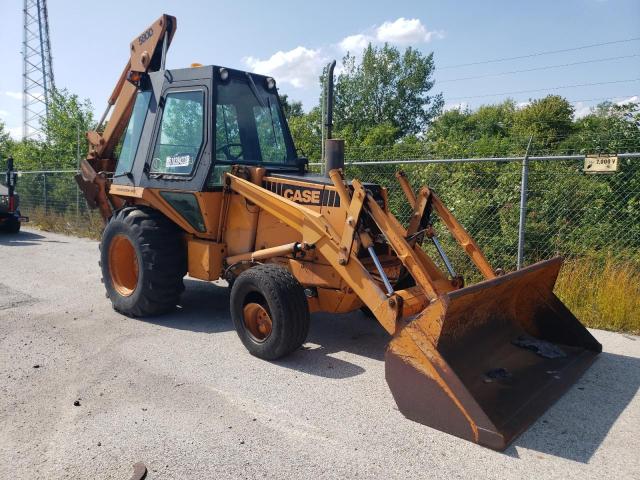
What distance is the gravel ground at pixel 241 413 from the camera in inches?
119

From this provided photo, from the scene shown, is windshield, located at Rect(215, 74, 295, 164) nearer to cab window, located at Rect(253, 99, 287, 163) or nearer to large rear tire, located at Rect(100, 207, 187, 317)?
cab window, located at Rect(253, 99, 287, 163)

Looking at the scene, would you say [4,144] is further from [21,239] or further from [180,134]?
[180,134]

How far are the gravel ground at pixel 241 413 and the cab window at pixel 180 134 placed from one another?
5.83 feet

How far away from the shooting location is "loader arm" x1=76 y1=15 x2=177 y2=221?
20.7 feet

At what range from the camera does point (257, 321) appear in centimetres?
483

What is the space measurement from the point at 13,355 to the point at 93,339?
0.71 m

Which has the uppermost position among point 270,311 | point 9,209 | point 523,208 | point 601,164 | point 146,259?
point 601,164

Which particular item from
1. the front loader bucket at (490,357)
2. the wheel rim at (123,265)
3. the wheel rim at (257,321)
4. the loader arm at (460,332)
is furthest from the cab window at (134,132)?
the front loader bucket at (490,357)

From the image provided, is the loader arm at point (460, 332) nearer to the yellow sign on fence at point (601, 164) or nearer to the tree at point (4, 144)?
the yellow sign on fence at point (601, 164)

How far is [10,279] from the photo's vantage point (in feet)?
26.1

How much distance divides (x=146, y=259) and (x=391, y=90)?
36.0 m

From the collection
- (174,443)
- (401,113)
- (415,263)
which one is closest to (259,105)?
(415,263)

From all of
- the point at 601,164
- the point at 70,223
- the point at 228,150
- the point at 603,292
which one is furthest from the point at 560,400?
the point at 70,223

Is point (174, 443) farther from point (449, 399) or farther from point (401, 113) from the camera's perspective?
point (401, 113)
